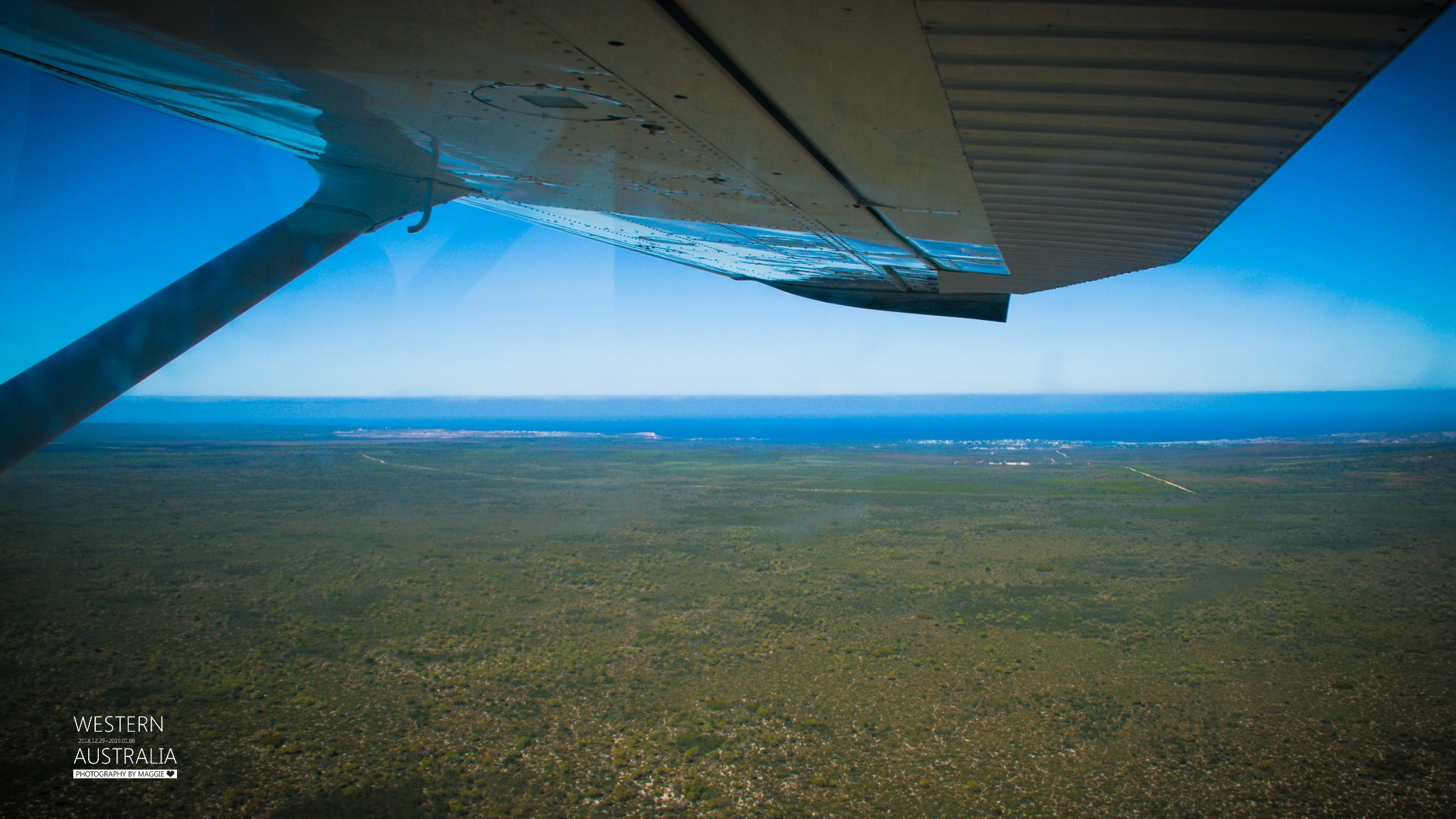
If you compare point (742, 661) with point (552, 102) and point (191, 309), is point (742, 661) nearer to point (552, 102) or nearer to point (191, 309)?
point (191, 309)

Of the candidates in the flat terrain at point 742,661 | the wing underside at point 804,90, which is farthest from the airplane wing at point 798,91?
the flat terrain at point 742,661

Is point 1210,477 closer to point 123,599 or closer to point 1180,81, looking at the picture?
point 1180,81

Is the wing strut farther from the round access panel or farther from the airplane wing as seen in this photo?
the round access panel

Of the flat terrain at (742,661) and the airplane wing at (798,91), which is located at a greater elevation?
the airplane wing at (798,91)

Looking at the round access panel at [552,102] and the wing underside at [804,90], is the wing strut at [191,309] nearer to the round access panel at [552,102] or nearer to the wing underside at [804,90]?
the wing underside at [804,90]

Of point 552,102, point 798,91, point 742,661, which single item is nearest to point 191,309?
point 552,102

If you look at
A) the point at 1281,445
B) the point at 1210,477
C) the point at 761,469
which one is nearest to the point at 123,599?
the point at 761,469

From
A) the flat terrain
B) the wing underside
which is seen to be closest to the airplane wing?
the wing underside
